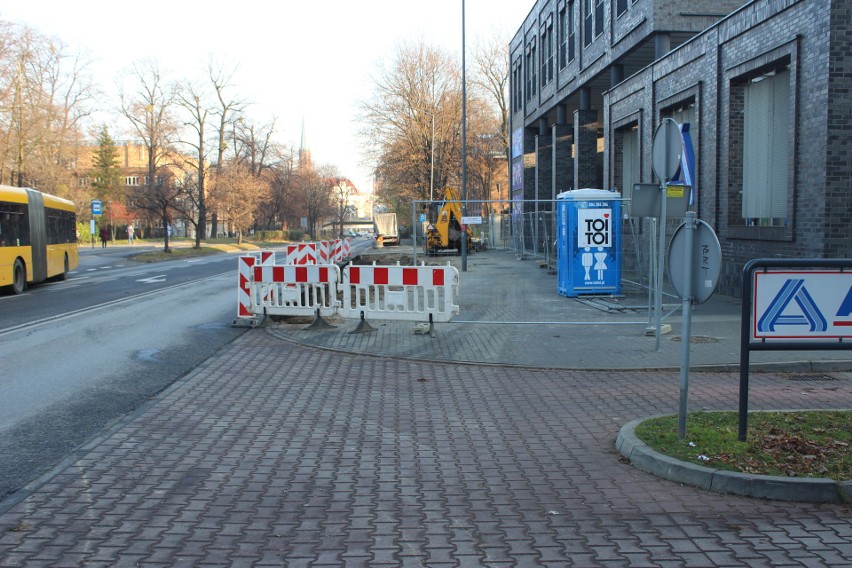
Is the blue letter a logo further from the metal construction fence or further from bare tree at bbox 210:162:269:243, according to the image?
bare tree at bbox 210:162:269:243

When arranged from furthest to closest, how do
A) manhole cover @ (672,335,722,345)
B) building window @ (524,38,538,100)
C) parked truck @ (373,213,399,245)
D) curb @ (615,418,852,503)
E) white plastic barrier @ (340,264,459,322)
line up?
parked truck @ (373,213,399,245) < building window @ (524,38,538,100) < white plastic barrier @ (340,264,459,322) < manhole cover @ (672,335,722,345) < curb @ (615,418,852,503)

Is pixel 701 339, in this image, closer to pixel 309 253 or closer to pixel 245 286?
pixel 245 286

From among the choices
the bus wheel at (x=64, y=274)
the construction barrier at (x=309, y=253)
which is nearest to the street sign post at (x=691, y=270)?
the construction barrier at (x=309, y=253)

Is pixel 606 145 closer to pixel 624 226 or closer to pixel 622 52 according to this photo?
pixel 622 52

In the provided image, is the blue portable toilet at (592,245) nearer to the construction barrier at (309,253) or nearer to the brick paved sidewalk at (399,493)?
the construction barrier at (309,253)

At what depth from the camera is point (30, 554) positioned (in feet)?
13.0

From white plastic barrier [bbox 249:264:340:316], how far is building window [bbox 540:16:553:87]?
2702 cm

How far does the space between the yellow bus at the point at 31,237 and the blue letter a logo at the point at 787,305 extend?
758 inches

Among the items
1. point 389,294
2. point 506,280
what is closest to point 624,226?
point 506,280

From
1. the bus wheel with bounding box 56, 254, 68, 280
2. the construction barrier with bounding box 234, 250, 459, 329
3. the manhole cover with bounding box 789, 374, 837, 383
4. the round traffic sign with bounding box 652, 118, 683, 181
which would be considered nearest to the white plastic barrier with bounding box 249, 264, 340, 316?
the construction barrier with bounding box 234, 250, 459, 329

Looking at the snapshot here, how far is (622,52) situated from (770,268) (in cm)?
2098

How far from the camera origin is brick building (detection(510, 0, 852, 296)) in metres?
12.8

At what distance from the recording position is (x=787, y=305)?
5688 mm

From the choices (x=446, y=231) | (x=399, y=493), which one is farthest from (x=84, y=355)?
(x=446, y=231)
